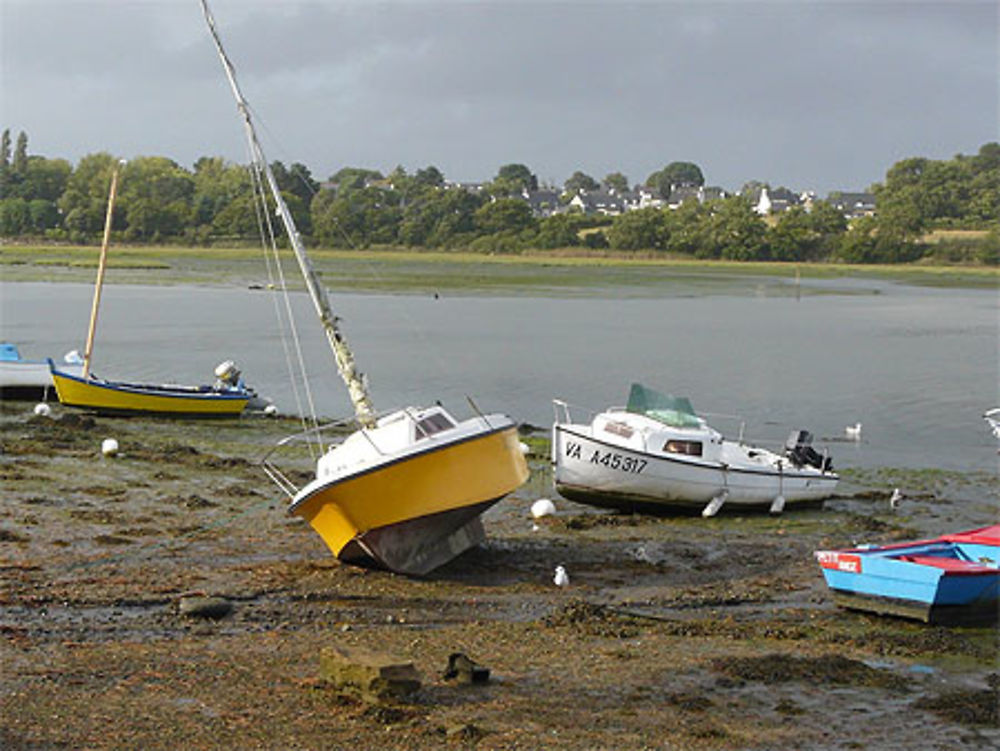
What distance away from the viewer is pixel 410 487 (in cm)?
1970

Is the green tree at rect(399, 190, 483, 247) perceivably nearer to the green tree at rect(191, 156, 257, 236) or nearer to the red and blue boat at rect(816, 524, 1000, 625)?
the green tree at rect(191, 156, 257, 236)

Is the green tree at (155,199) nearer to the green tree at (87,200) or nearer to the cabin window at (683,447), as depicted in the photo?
the green tree at (87,200)

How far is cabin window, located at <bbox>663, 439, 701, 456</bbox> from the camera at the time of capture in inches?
1007

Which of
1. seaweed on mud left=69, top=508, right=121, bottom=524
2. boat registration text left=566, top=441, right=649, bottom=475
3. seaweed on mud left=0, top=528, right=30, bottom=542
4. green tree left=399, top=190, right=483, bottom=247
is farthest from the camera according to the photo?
green tree left=399, top=190, right=483, bottom=247

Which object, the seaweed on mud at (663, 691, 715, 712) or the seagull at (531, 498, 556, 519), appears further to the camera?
the seagull at (531, 498, 556, 519)

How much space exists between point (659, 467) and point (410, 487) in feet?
22.4

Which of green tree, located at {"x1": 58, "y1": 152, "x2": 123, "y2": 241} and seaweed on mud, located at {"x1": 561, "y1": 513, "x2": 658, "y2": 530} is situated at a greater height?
green tree, located at {"x1": 58, "y1": 152, "x2": 123, "y2": 241}

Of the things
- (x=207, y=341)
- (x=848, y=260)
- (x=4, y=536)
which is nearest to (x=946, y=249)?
(x=848, y=260)

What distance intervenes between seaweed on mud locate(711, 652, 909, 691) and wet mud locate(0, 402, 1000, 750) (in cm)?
4

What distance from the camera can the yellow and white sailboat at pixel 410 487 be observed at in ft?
64.1

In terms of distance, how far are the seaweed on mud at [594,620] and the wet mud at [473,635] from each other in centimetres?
4

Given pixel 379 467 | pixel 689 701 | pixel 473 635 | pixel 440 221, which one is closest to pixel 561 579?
pixel 379 467

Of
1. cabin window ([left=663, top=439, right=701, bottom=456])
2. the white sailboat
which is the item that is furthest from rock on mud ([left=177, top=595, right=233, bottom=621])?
cabin window ([left=663, top=439, right=701, bottom=456])

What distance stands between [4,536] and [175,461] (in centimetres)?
836
